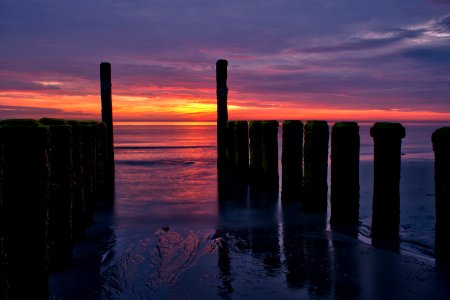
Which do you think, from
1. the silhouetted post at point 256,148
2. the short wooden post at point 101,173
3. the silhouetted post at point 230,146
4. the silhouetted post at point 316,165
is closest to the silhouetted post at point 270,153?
the silhouetted post at point 256,148

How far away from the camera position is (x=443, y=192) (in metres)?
5.16

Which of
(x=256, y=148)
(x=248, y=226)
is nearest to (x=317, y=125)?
(x=248, y=226)

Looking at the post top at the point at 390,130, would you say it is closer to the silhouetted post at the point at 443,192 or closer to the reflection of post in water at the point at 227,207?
the silhouetted post at the point at 443,192

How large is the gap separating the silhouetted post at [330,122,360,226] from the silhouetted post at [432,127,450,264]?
154 centimetres

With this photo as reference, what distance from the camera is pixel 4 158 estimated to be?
129 inches

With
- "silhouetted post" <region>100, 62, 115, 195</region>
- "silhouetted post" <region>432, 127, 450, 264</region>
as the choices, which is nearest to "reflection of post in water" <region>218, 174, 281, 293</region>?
"silhouetted post" <region>432, 127, 450, 264</region>

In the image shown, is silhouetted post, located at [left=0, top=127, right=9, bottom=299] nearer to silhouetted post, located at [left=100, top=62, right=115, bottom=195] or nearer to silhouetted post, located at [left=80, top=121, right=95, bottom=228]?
silhouetted post, located at [left=80, top=121, right=95, bottom=228]

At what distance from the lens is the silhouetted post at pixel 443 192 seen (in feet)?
16.8

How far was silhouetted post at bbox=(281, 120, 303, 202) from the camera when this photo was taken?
337 inches

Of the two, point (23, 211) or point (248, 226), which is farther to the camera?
point (248, 226)

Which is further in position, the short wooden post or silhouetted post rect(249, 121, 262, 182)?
silhouetted post rect(249, 121, 262, 182)

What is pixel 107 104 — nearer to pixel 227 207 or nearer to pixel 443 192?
pixel 227 207

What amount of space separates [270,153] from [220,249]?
15.1 feet

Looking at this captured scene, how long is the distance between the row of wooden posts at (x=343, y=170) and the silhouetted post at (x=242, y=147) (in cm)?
102
